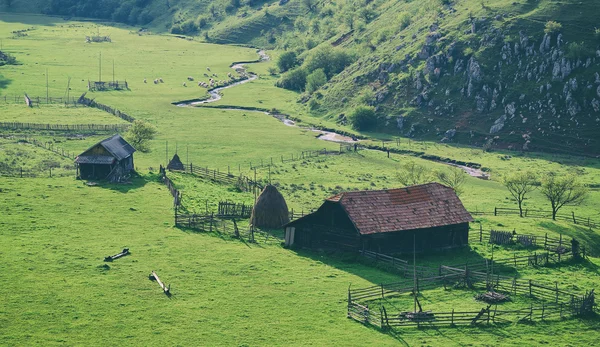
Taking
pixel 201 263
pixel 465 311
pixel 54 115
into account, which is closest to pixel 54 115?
pixel 54 115

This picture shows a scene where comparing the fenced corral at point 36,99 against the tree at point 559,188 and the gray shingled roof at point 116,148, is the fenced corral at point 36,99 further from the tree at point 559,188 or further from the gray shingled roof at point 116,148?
the tree at point 559,188

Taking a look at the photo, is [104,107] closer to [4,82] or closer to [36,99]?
[36,99]

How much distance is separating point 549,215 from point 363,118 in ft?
178

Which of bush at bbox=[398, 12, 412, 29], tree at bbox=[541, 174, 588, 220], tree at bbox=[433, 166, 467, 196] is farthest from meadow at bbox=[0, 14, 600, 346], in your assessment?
bush at bbox=[398, 12, 412, 29]

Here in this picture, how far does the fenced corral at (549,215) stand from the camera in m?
88.8

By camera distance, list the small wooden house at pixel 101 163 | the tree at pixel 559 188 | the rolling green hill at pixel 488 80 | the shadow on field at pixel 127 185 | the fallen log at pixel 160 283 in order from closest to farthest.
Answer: the fallen log at pixel 160 283, the tree at pixel 559 188, the shadow on field at pixel 127 185, the small wooden house at pixel 101 163, the rolling green hill at pixel 488 80

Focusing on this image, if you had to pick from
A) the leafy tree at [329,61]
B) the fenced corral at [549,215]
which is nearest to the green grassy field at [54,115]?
the leafy tree at [329,61]

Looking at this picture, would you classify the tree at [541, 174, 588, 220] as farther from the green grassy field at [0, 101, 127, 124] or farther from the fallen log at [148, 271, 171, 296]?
the green grassy field at [0, 101, 127, 124]

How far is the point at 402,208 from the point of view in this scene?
73.5 meters

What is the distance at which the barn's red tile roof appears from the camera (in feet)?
234

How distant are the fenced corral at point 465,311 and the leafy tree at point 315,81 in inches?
4068

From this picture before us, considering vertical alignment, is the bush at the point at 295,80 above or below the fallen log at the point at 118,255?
above

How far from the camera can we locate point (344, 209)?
7119cm

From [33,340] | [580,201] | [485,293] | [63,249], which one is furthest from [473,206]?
[33,340]
